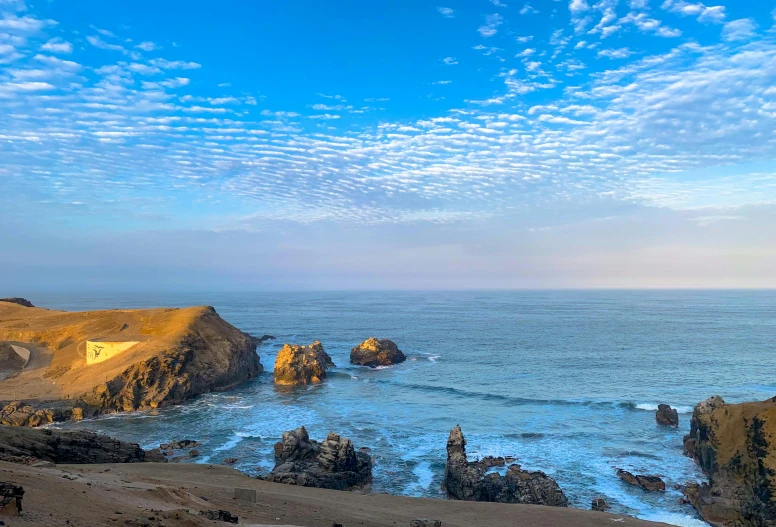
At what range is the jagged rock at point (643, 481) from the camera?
31.0m

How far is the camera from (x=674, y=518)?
1080 inches

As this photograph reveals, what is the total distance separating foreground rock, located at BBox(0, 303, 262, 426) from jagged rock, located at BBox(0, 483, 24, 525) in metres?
43.3

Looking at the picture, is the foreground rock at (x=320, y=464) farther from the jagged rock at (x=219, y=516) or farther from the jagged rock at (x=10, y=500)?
the jagged rock at (x=10, y=500)

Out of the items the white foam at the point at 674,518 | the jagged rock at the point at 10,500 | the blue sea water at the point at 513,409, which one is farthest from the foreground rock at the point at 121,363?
the white foam at the point at 674,518

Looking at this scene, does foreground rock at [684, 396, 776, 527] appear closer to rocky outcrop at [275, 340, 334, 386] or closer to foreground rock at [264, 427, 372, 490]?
foreground rock at [264, 427, 372, 490]

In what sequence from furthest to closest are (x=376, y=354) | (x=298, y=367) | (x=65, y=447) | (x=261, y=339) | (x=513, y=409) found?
(x=261, y=339)
(x=376, y=354)
(x=298, y=367)
(x=513, y=409)
(x=65, y=447)

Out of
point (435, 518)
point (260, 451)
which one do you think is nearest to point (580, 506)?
point (435, 518)

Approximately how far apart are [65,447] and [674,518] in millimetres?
36674

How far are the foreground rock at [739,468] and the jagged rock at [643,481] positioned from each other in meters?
1.58

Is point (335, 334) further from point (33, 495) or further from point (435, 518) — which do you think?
point (33, 495)

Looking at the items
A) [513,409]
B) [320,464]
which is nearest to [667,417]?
[513,409]

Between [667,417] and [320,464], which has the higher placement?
[667,417]

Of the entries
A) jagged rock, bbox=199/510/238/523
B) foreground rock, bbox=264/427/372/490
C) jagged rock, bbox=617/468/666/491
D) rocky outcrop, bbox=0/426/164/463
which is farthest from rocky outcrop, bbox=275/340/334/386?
jagged rock, bbox=199/510/238/523

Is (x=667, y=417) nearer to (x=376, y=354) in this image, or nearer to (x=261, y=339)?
(x=376, y=354)
